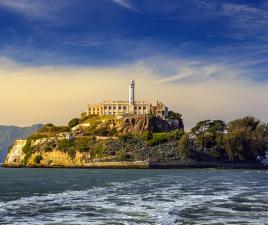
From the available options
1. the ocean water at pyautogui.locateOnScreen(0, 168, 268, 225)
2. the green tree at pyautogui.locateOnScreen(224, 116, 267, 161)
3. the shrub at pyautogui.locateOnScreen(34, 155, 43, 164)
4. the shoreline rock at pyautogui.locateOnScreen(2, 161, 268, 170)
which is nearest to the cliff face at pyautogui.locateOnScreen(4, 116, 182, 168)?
the shrub at pyautogui.locateOnScreen(34, 155, 43, 164)

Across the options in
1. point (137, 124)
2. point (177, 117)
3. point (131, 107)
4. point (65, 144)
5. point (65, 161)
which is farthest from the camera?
point (177, 117)

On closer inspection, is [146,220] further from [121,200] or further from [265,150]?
[265,150]

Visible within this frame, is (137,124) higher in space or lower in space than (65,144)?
higher

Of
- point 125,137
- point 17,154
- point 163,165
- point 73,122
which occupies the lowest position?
point 163,165

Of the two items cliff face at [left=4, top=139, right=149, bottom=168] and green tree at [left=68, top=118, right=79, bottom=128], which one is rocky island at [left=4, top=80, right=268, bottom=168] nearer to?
cliff face at [left=4, top=139, right=149, bottom=168]

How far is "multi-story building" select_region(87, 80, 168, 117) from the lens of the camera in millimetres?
153625

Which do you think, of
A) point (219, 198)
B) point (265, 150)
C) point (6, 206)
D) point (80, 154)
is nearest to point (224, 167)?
point (265, 150)

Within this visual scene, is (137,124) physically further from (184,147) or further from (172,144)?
(184,147)

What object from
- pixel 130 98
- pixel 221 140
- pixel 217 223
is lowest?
pixel 217 223

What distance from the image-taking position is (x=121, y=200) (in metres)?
36.2

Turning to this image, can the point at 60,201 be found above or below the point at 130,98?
below

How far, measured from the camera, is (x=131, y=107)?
154m

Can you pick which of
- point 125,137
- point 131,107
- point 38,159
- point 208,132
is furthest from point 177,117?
point 38,159

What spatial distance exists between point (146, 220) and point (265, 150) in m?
113
